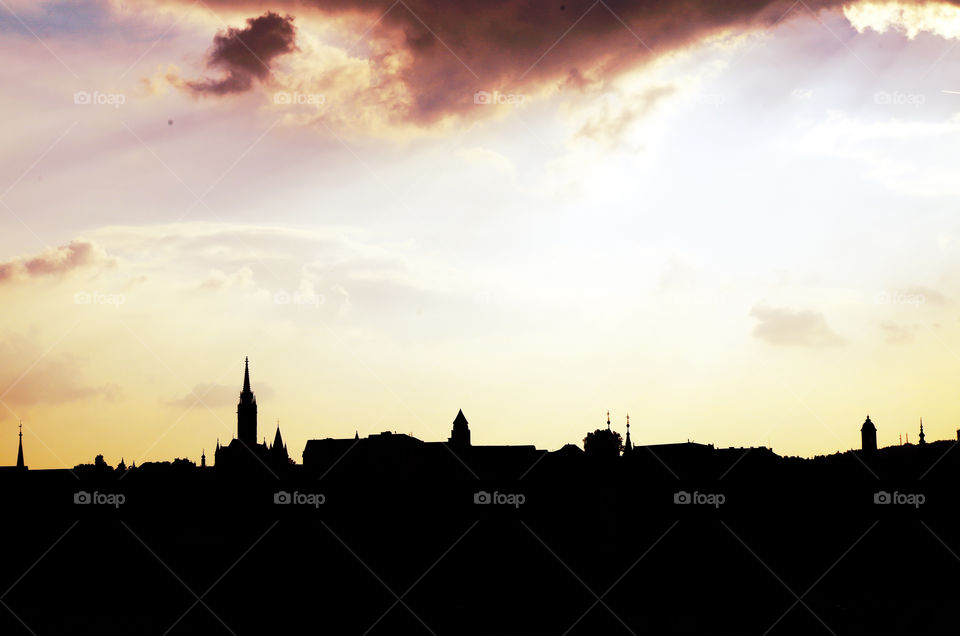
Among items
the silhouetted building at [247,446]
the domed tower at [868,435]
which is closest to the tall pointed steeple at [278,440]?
the silhouetted building at [247,446]

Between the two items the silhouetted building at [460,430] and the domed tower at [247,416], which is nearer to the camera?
the silhouetted building at [460,430]

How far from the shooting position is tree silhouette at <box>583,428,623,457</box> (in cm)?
13654

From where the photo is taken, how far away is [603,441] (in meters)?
142

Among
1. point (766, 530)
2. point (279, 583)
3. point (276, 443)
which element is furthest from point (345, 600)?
point (276, 443)

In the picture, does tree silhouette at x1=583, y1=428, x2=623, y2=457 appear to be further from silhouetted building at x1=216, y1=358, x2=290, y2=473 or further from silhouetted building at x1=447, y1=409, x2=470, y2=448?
silhouetted building at x1=216, y1=358, x2=290, y2=473

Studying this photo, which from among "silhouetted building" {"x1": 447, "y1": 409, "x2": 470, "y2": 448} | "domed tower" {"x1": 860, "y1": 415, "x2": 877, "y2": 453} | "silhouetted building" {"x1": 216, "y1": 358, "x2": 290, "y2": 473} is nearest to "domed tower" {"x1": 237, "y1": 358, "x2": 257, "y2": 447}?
"silhouetted building" {"x1": 216, "y1": 358, "x2": 290, "y2": 473}

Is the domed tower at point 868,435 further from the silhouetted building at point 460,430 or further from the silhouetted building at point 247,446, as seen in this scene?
the silhouetted building at point 247,446

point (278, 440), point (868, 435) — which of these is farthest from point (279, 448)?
point (868, 435)

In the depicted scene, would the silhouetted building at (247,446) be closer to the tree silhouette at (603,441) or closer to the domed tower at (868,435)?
the tree silhouette at (603,441)

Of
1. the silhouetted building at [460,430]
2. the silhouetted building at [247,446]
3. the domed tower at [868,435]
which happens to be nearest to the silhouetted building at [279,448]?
the silhouetted building at [247,446]

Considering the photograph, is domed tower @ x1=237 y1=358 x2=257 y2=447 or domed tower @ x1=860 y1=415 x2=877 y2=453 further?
domed tower @ x1=237 y1=358 x2=257 y2=447

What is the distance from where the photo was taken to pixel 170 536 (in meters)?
79.9

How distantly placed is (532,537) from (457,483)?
20.1 meters

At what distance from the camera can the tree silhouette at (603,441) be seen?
137 m
